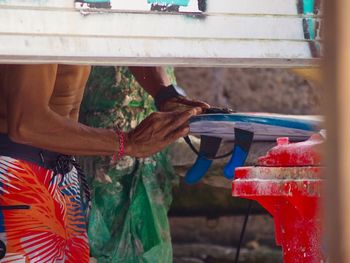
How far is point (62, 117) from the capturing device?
2781 mm

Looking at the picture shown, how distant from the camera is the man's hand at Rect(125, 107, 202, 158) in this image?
9.36ft

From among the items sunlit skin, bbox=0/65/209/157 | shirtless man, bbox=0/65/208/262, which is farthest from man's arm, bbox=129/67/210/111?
shirtless man, bbox=0/65/208/262

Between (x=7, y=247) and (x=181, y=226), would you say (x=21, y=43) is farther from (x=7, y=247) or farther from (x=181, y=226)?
(x=181, y=226)

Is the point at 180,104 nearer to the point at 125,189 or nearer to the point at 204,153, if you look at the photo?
the point at 204,153

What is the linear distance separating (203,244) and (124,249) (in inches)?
64.6

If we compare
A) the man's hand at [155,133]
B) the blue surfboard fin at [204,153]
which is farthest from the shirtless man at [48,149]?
the blue surfboard fin at [204,153]

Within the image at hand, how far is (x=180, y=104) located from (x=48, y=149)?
1.85 ft

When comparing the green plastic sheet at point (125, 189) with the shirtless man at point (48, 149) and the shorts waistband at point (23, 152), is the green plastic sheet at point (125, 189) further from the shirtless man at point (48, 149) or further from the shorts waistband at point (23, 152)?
the shorts waistband at point (23, 152)

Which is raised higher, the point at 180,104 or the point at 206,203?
the point at 180,104

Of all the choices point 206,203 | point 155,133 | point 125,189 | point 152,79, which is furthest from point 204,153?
point 206,203

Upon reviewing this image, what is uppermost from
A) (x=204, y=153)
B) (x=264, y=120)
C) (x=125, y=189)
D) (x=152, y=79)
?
(x=152, y=79)

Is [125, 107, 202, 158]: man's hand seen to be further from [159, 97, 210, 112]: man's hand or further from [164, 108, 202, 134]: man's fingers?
[159, 97, 210, 112]: man's hand

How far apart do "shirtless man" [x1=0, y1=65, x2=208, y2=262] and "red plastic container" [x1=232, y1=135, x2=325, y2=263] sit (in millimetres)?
461

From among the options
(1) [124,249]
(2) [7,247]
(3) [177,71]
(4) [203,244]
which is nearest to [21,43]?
(2) [7,247]
